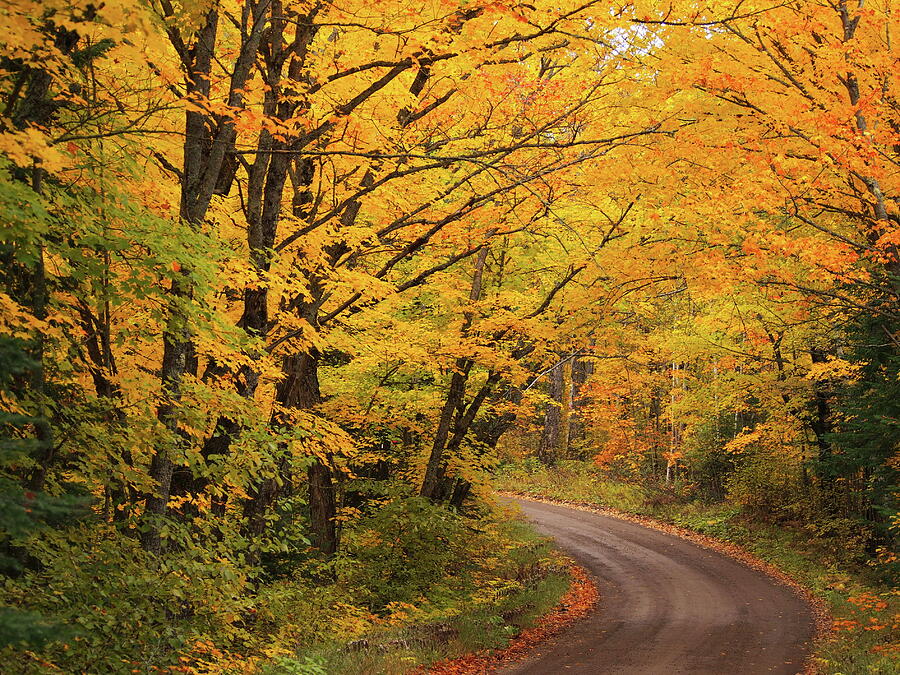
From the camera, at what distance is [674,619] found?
45.1 ft

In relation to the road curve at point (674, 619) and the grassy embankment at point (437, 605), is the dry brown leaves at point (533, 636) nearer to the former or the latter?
the grassy embankment at point (437, 605)

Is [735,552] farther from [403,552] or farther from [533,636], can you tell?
[403,552]

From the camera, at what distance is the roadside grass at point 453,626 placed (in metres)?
8.86

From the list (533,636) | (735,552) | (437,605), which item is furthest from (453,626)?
(735,552)

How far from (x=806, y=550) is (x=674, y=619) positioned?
8012 mm

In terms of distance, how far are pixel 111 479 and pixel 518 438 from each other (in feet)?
117

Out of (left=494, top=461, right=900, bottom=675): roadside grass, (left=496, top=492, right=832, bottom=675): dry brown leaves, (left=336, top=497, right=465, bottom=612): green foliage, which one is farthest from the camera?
(left=336, top=497, right=465, bottom=612): green foliage

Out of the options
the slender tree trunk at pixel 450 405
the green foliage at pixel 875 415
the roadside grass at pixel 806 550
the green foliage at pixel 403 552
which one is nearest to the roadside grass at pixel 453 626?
the green foliage at pixel 403 552

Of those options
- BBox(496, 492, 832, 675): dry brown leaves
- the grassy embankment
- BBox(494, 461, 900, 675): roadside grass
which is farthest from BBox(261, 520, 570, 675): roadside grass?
BBox(494, 461, 900, 675): roadside grass

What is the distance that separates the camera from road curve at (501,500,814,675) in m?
10.8

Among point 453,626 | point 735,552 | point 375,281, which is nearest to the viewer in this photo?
point 375,281

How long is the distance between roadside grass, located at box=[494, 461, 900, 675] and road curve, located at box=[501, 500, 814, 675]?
0.71m

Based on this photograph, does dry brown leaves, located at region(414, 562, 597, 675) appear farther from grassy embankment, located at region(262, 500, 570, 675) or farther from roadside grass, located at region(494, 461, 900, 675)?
roadside grass, located at region(494, 461, 900, 675)

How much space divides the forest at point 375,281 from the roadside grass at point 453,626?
0.35ft
